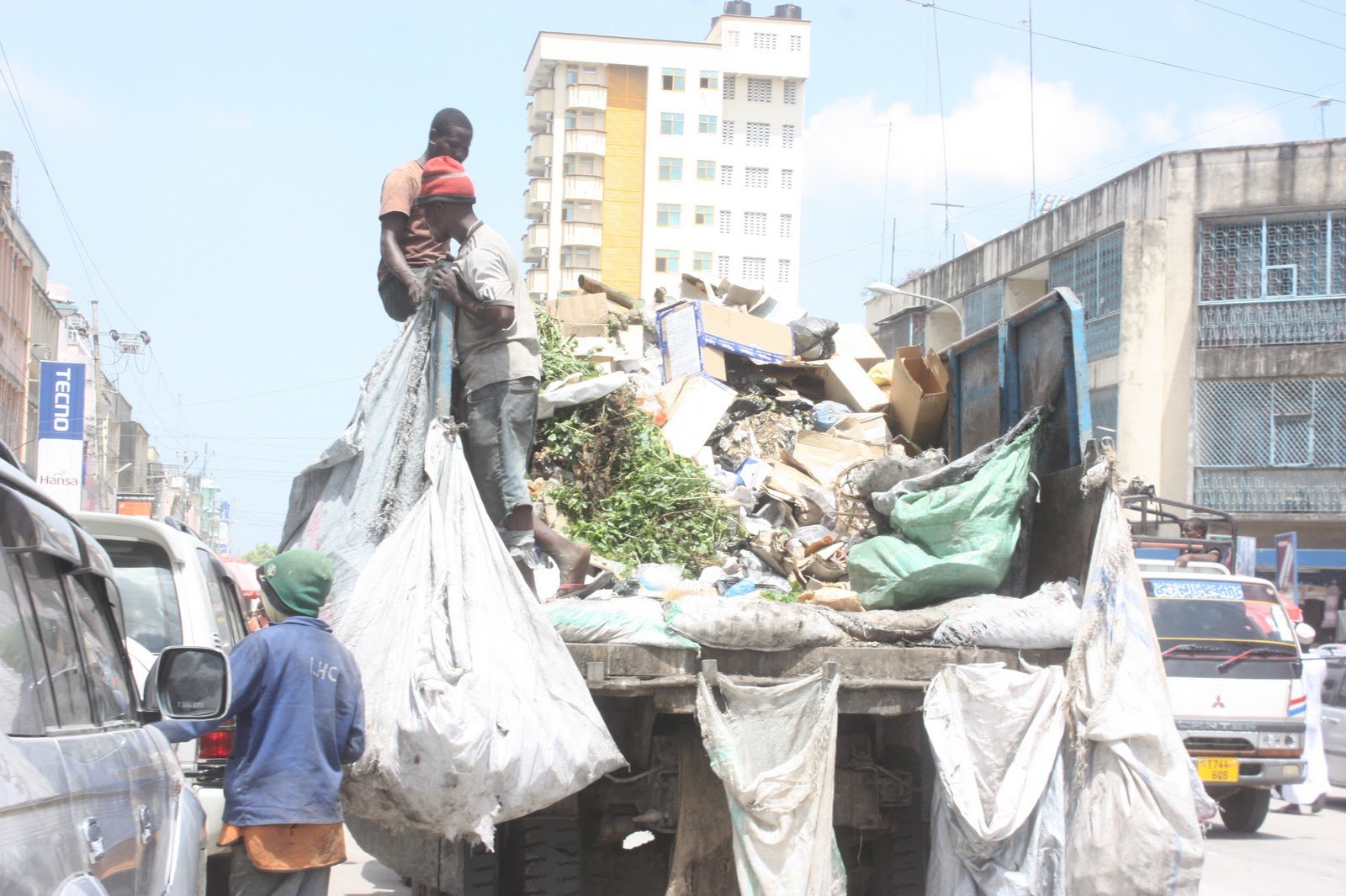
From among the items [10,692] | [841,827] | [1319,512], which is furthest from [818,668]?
[1319,512]

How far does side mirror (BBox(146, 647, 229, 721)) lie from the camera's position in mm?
3277

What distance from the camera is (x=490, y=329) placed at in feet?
17.8

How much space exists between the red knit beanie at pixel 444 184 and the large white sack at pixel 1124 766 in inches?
111

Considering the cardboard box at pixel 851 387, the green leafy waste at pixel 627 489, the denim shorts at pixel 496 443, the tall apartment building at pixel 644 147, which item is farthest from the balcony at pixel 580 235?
the denim shorts at pixel 496 443

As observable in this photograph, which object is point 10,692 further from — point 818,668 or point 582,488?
point 582,488

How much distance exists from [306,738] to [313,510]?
134cm

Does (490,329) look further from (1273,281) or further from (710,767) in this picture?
(1273,281)

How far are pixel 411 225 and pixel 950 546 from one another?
8.30ft

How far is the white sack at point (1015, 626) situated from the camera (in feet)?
16.9

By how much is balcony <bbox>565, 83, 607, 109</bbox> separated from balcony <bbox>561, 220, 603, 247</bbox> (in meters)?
5.43

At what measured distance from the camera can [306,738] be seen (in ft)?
13.3

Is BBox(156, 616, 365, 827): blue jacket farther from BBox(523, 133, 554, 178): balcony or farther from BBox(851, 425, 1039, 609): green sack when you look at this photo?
BBox(523, 133, 554, 178): balcony

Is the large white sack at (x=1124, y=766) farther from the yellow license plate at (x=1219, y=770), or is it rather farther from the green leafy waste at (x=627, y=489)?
the yellow license plate at (x=1219, y=770)

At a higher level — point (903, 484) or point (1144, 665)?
point (903, 484)
